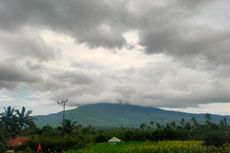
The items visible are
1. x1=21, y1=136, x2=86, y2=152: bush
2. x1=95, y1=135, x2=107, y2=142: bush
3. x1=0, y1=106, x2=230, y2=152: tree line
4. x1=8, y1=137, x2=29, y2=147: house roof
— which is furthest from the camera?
x1=95, y1=135, x2=107, y2=142: bush

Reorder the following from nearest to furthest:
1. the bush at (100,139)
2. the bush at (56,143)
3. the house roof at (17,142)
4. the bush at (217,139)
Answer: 1. the bush at (217,139)
2. the bush at (56,143)
3. the house roof at (17,142)
4. the bush at (100,139)

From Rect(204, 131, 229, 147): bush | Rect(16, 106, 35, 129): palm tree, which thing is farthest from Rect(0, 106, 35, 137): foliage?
Rect(204, 131, 229, 147): bush

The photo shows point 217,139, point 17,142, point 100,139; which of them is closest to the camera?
point 217,139

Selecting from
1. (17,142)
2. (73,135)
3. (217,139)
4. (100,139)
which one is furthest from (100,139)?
(217,139)

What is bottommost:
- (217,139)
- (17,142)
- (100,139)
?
(217,139)

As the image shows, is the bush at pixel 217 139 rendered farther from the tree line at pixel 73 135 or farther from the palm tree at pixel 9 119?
the palm tree at pixel 9 119

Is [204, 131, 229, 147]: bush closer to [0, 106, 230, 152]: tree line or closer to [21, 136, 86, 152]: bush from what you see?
[0, 106, 230, 152]: tree line

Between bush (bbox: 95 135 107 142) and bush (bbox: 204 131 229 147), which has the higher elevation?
bush (bbox: 95 135 107 142)

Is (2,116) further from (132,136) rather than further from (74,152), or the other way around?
(74,152)

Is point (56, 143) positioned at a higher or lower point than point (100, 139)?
lower

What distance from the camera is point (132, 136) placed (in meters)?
70.4

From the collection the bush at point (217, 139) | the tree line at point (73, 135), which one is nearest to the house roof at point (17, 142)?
the tree line at point (73, 135)

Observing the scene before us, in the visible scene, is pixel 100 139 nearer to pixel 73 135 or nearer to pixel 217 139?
pixel 73 135

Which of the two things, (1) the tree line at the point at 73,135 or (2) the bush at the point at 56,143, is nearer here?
(1) the tree line at the point at 73,135
